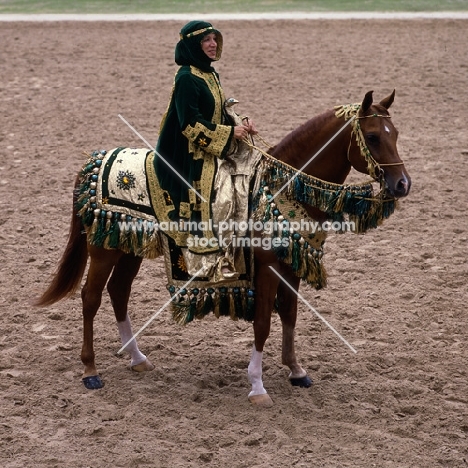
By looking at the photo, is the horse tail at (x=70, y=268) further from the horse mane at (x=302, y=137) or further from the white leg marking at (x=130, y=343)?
the horse mane at (x=302, y=137)

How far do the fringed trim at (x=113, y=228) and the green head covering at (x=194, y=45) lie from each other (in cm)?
92

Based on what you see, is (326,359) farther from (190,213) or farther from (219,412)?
(190,213)

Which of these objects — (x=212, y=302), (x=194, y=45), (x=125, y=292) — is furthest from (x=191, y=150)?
(x=125, y=292)

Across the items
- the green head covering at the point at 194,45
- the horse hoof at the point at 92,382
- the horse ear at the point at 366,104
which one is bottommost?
the horse hoof at the point at 92,382

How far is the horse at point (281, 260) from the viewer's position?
16.2ft

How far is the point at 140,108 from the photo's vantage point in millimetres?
11750

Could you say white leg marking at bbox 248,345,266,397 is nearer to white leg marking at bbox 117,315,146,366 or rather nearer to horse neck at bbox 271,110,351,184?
white leg marking at bbox 117,315,146,366

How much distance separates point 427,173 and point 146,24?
8.82 metres

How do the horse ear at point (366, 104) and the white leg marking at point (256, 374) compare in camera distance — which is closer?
the horse ear at point (366, 104)

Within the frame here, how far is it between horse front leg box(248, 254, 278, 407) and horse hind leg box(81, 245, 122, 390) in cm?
97

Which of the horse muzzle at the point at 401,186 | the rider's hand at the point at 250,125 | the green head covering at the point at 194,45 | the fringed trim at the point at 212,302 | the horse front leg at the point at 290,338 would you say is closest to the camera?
the horse muzzle at the point at 401,186

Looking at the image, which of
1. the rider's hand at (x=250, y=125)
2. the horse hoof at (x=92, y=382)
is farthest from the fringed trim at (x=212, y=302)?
the rider's hand at (x=250, y=125)

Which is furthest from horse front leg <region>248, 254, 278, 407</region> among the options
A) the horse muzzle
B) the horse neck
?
the horse muzzle

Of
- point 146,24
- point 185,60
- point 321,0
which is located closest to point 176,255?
point 185,60
